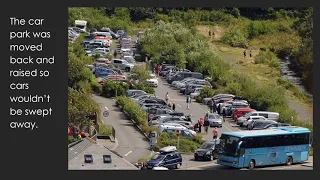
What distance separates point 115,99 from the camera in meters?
56.9

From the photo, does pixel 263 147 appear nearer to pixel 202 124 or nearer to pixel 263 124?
pixel 263 124

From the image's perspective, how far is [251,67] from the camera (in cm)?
7600

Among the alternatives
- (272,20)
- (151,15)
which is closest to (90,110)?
(151,15)

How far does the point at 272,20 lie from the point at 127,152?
55094 millimetres

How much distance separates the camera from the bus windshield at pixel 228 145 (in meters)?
39.6

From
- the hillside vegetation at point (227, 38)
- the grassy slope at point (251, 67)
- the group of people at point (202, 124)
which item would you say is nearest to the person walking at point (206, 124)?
the group of people at point (202, 124)

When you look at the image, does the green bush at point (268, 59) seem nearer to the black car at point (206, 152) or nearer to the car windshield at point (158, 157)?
the black car at point (206, 152)

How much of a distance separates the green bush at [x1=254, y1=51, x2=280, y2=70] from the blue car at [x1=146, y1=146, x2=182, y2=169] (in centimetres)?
3800

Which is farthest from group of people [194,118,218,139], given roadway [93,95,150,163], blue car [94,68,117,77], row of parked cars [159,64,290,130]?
blue car [94,68,117,77]

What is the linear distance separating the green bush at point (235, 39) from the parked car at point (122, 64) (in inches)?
818

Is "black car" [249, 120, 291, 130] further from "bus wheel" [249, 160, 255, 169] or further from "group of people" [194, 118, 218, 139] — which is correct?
"bus wheel" [249, 160, 255, 169]

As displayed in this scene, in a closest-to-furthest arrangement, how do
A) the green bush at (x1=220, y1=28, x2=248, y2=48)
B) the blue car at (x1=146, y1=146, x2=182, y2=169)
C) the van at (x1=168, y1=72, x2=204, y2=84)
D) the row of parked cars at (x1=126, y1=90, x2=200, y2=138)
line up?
the blue car at (x1=146, y1=146, x2=182, y2=169) → the row of parked cars at (x1=126, y1=90, x2=200, y2=138) → the van at (x1=168, y1=72, x2=204, y2=84) → the green bush at (x1=220, y1=28, x2=248, y2=48)

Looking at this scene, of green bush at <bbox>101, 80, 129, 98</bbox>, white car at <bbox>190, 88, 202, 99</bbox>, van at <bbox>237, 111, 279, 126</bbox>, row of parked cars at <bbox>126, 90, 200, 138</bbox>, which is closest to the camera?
row of parked cars at <bbox>126, 90, 200, 138</bbox>

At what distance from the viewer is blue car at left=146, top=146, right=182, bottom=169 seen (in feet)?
130
